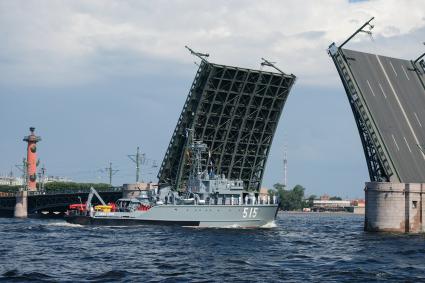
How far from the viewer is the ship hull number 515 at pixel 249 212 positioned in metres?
Answer: 52.3

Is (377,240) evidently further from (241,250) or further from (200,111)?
(200,111)

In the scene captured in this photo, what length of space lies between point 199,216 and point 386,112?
14319mm

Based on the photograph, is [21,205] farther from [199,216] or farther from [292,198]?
[292,198]

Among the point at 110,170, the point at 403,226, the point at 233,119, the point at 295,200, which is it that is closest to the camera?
the point at 403,226

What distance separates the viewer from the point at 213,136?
54.3m

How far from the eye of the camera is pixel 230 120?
53.4 m

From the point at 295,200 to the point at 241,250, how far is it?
128189 mm

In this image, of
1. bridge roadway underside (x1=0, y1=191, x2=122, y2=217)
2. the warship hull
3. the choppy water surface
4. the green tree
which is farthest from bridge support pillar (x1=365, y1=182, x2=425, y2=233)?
the green tree

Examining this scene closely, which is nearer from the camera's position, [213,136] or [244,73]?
[244,73]

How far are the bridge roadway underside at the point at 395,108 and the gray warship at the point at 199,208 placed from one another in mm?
10511

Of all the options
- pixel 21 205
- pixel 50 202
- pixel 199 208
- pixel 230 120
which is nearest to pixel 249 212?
pixel 199 208

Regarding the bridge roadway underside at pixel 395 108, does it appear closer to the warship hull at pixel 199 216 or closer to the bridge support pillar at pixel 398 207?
the bridge support pillar at pixel 398 207

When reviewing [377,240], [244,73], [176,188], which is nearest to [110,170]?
[176,188]

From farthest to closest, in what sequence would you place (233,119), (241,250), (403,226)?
(233,119) → (403,226) → (241,250)
